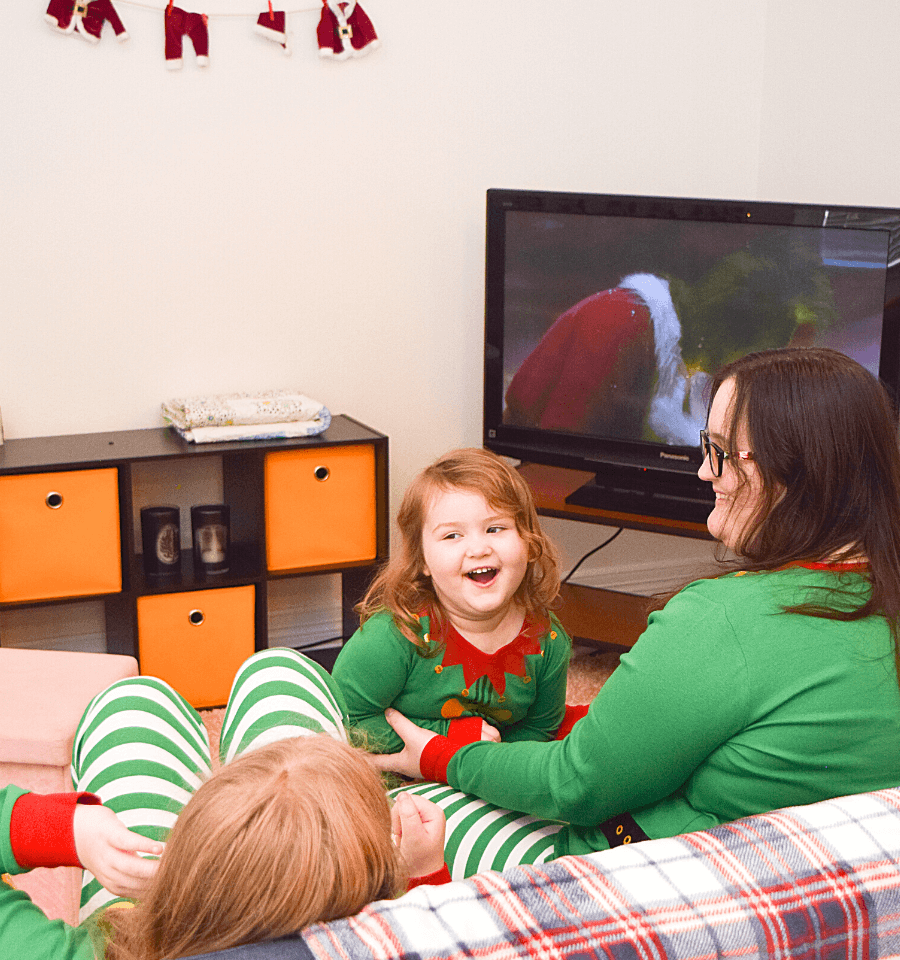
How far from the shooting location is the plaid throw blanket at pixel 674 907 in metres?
0.63

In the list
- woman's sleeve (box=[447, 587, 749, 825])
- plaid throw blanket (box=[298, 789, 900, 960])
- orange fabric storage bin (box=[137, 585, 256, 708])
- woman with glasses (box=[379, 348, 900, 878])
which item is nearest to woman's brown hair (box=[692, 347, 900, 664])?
woman with glasses (box=[379, 348, 900, 878])

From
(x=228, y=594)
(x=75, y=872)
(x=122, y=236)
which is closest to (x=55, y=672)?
(x=75, y=872)

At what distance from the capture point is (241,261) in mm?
2789

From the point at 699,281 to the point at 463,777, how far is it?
1705mm

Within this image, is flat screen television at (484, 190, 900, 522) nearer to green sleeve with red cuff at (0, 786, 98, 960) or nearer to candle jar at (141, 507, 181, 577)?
candle jar at (141, 507, 181, 577)

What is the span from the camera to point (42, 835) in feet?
2.94

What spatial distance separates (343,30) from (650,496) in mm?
1429

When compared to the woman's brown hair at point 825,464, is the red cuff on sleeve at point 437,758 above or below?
below

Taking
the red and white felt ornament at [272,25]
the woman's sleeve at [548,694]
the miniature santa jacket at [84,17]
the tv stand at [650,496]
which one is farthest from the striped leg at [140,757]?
the red and white felt ornament at [272,25]

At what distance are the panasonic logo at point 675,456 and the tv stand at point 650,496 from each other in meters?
0.04

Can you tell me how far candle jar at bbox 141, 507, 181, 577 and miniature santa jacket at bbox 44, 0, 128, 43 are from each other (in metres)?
1.12

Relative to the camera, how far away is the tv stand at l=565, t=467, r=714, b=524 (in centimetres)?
269

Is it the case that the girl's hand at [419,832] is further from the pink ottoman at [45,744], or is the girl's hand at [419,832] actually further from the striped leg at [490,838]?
the pink ottoman at [45,744]

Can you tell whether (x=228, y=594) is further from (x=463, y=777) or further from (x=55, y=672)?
(x=463, y=777)
